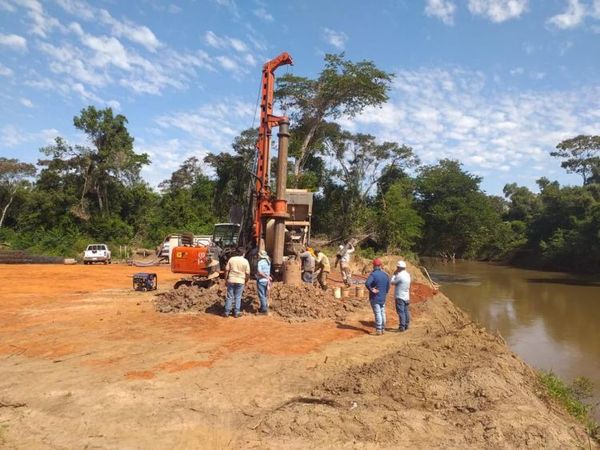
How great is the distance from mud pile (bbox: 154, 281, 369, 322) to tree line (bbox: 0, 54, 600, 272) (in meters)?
22.3

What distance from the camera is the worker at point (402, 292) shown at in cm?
996

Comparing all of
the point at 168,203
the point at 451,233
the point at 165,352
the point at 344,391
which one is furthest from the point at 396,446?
the point at 168,203

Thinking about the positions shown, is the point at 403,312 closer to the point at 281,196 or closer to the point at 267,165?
the point at 281,196

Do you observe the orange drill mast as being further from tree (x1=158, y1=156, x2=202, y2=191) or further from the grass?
tree (x1=158, y1=156, x2=202, y2=191)

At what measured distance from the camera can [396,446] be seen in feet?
16.7

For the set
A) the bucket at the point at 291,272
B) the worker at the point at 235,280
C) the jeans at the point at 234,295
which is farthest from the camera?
the bucket at the point at 291,272

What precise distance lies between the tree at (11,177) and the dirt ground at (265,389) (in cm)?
3894

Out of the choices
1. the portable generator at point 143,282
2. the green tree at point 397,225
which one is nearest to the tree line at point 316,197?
the green tree at point 397,225

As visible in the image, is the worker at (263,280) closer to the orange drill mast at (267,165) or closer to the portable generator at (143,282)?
the orange drill mast at (267,165)

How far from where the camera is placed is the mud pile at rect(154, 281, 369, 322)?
11.4 m

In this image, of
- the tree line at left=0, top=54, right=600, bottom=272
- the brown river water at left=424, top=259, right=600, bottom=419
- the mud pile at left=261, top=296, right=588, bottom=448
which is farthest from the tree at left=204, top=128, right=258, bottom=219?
the mud pile at left=261, top=296, right=588, bottom=448

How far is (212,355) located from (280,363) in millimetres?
1297

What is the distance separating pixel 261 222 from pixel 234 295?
9.49 ft

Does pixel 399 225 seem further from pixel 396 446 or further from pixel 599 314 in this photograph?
pixel 396 446
